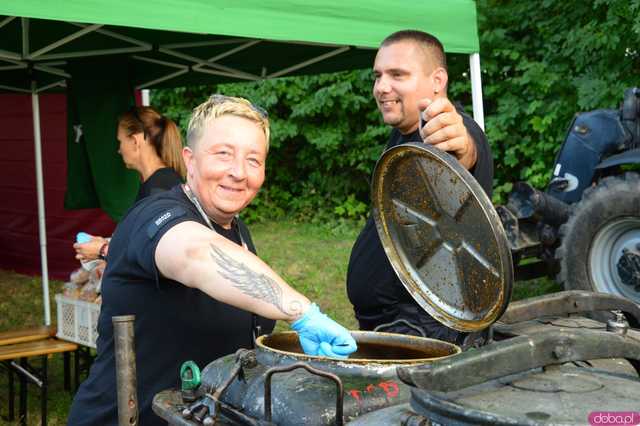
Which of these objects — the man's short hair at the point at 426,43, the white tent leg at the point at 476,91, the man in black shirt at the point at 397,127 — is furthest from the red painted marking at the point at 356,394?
the white tent leg at the point at 476,91

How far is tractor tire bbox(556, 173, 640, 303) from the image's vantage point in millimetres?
4797

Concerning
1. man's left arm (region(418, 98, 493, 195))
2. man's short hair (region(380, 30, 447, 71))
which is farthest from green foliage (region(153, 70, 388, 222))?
→ man's left arm (region(418, 98, 493, 195))

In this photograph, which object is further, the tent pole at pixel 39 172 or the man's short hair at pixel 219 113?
the tent pole at pixel 39 172

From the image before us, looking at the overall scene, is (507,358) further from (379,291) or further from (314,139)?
(314,139)

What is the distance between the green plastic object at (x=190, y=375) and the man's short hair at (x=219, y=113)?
1.97 feet

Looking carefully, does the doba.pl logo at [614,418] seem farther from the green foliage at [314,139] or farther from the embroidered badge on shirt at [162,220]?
the green foliage at [314,139]

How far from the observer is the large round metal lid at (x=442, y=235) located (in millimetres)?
1551

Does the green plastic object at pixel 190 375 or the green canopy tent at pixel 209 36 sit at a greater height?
the green canopy tent at pixel 209 36

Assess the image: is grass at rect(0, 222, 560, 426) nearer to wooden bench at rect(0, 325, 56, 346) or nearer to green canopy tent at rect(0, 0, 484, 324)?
wooden bench at rect(0, 325, 56, 346)

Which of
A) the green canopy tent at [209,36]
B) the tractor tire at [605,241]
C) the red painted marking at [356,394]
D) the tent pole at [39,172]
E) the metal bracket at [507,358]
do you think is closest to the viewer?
the metal bracket at [507,358]

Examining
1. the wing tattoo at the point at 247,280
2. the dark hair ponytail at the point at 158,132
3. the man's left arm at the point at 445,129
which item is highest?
the dark hair ponytail at the point at 158,132

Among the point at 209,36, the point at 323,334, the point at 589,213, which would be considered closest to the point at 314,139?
the point at 209,36

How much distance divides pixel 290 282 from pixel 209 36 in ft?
11.6

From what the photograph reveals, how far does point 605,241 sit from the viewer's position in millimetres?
4988
